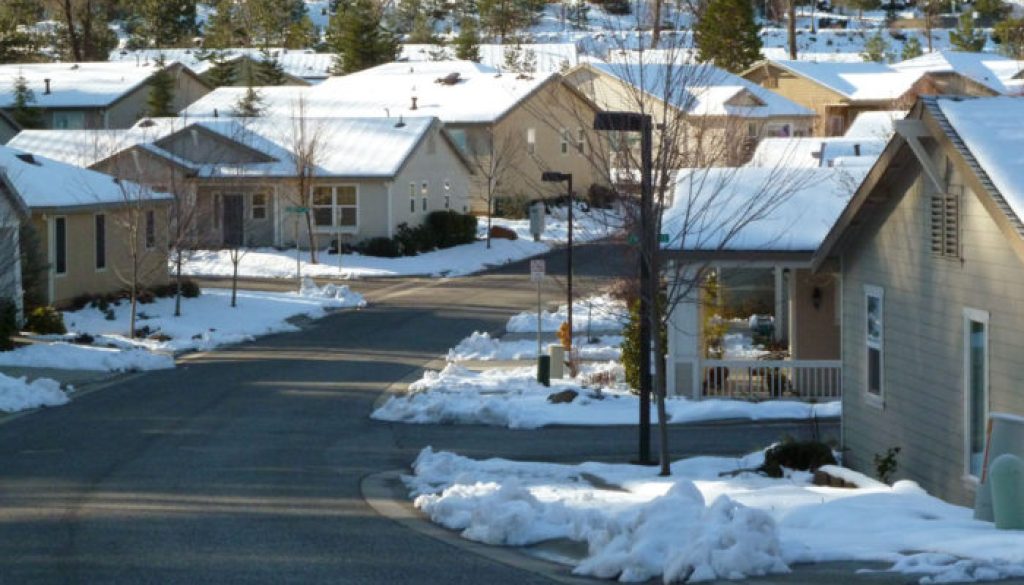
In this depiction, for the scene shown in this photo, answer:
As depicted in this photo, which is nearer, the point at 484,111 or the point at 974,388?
the point at 974,388

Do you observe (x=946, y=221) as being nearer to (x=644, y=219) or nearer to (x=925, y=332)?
(x=925, y=332)

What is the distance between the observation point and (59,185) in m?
41.1

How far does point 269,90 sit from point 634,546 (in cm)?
6229

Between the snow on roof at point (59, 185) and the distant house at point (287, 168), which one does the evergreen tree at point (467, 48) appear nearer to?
the distant house at point (287, 168)

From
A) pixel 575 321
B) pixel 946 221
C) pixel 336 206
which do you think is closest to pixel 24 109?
pixel 336 206

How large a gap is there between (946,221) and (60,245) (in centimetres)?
2913

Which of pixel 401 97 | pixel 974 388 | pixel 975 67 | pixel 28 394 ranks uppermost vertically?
pixel 975 67

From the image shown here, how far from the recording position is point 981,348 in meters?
15.4

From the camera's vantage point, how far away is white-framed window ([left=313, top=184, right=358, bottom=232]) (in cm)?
5834

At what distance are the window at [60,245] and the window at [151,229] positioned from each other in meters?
3.84

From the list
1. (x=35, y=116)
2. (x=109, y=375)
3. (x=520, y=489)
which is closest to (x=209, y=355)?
(x=109, y=375)

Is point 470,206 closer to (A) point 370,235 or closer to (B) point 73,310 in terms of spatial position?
(A) point 370,235

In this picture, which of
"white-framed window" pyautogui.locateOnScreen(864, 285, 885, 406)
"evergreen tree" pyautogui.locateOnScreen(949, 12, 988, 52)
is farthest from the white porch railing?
"evergreen tree" pyautogui.locateOnScreen(949, 12, 988, 52)

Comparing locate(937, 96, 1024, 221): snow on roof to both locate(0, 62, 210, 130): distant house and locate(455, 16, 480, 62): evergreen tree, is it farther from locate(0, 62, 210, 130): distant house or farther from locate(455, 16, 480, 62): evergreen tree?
locate(455, 16, 480, 62): evergreen tree
